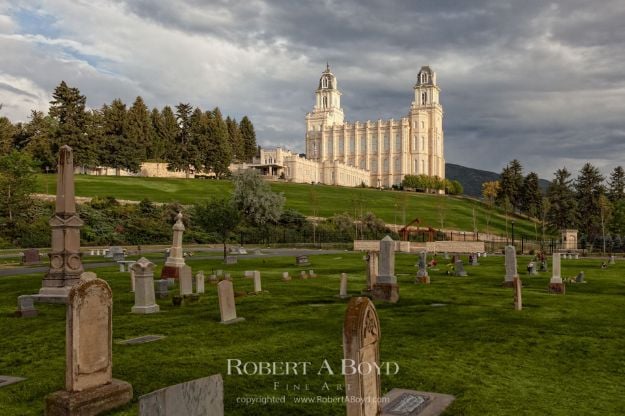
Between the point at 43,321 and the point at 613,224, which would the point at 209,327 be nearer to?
the point at 43,321

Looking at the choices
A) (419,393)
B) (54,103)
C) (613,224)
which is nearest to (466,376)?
(419,393)

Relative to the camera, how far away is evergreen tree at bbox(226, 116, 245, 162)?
127500 millimetres

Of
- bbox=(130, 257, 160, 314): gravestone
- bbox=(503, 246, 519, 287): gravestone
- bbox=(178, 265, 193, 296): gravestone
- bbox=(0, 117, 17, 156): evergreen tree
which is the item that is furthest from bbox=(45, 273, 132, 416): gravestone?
bbox=(0, 117, 17, 156): evergreen tree

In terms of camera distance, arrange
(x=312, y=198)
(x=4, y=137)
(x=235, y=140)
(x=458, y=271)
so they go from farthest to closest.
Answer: (x=235, y=140) < (x=4, y=137) < (x=312, y=198) < (x=458, y=271)

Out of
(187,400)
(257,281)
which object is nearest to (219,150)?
(257,281)

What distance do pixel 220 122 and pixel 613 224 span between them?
8312cm

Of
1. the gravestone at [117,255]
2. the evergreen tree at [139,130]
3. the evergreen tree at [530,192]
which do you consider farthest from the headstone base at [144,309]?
the evergreen tree at [530,192]

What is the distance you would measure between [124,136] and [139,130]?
3.45 meters

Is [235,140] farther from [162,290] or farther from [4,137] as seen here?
[162,290]

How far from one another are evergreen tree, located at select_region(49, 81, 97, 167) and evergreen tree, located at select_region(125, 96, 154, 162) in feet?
38.3

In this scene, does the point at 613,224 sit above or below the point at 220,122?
below

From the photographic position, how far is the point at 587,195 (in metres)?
86.9

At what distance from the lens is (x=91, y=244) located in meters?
50.2

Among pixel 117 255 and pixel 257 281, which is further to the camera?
pixel 117 255
